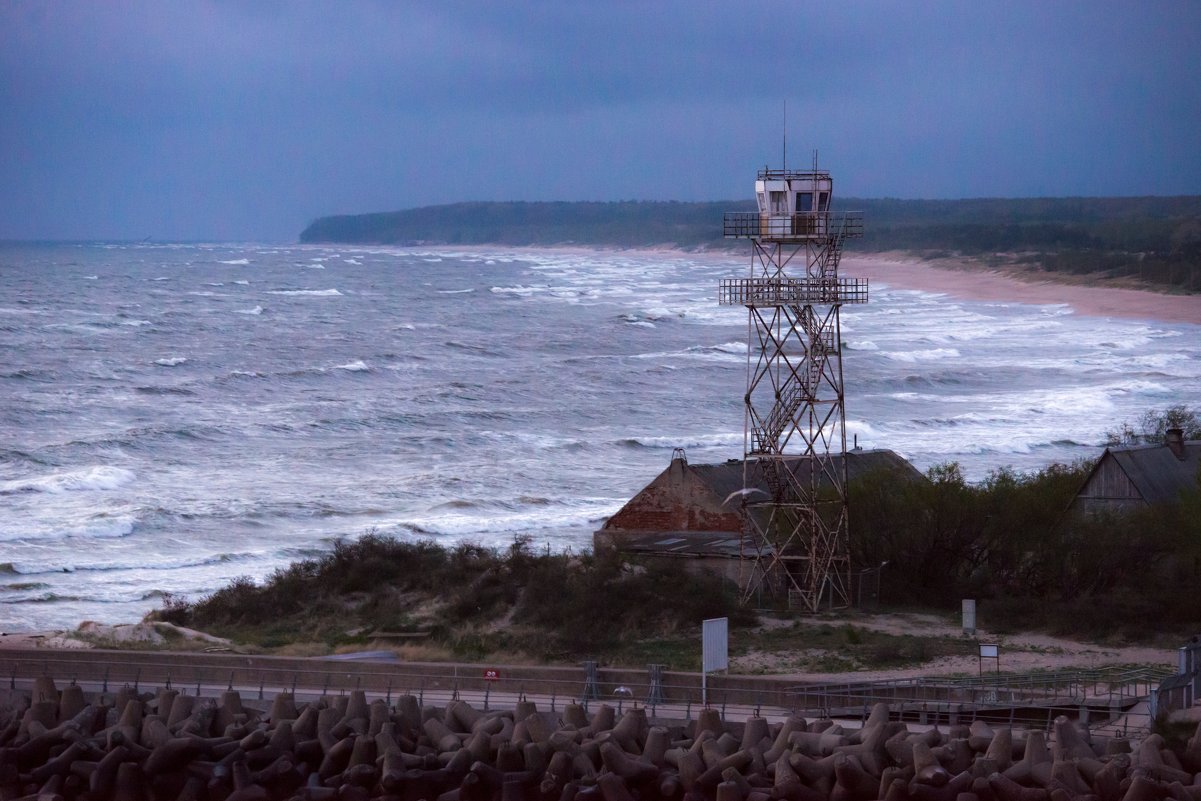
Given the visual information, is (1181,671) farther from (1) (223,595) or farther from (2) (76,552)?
(2) (76,552)

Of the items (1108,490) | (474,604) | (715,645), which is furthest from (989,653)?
(1108,490)

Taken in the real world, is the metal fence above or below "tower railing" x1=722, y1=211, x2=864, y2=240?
below

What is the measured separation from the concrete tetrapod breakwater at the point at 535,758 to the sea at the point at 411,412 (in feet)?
43.5

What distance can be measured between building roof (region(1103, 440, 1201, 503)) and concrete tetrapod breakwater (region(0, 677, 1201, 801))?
1425 centimetres

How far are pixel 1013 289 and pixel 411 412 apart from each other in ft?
263

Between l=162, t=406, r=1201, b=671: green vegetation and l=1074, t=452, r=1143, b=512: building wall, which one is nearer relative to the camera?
l=162, t=406, r=1201, b=671: green vegetation

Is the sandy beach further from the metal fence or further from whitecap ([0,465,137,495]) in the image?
the metal fence

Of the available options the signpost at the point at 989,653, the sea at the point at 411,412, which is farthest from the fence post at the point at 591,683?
the sea at the point at 411,412

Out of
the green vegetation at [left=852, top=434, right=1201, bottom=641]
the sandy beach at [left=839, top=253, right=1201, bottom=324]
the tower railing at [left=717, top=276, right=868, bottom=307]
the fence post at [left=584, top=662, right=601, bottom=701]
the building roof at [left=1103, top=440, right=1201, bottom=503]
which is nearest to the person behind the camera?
the fence post at [left=584, top=662, right=601, bottom=701]

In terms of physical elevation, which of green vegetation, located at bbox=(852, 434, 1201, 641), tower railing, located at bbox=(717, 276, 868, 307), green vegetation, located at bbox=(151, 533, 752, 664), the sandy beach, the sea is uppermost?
tower railing, located at bbox=(717, 276, 868, 307)

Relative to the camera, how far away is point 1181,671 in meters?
15.8

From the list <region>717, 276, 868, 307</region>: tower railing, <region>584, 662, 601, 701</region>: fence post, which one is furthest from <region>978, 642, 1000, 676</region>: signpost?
<region>717, 276, 868, 307</region>: tower railing

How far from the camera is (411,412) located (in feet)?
196

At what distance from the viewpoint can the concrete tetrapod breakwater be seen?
44.1ft
